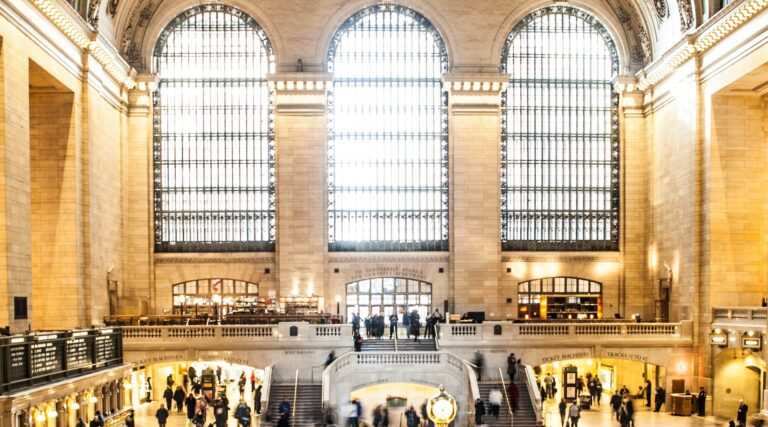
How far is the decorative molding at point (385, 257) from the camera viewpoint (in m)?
41.3

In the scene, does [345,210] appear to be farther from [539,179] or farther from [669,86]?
[669,86]

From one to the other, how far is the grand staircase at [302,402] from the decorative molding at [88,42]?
14.0 m

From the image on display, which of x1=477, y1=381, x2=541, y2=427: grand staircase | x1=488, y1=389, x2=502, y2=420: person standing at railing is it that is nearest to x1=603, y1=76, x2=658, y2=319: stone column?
x1=477, y1=381, x2=541, y2=427: grand staircase

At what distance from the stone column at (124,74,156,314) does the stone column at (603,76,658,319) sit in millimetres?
20312

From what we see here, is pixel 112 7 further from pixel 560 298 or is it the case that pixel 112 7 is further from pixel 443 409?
pixel 443 409

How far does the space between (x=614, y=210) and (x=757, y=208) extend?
29.0ft

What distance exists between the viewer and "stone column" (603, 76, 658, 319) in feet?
136

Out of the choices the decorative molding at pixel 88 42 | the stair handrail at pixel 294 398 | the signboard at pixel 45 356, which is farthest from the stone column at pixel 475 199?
the signboard at pixel 45 356

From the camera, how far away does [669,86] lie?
3809cm

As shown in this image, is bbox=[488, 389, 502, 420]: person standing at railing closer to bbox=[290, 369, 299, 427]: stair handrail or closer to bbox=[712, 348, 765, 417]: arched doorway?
bbox=[290, 369, 299, 427]: stair handrail

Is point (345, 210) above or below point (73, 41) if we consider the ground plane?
below

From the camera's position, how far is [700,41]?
1351 inches

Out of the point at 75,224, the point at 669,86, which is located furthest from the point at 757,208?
the point at 75,224

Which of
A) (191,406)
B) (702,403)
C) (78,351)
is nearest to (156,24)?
(191,406)
